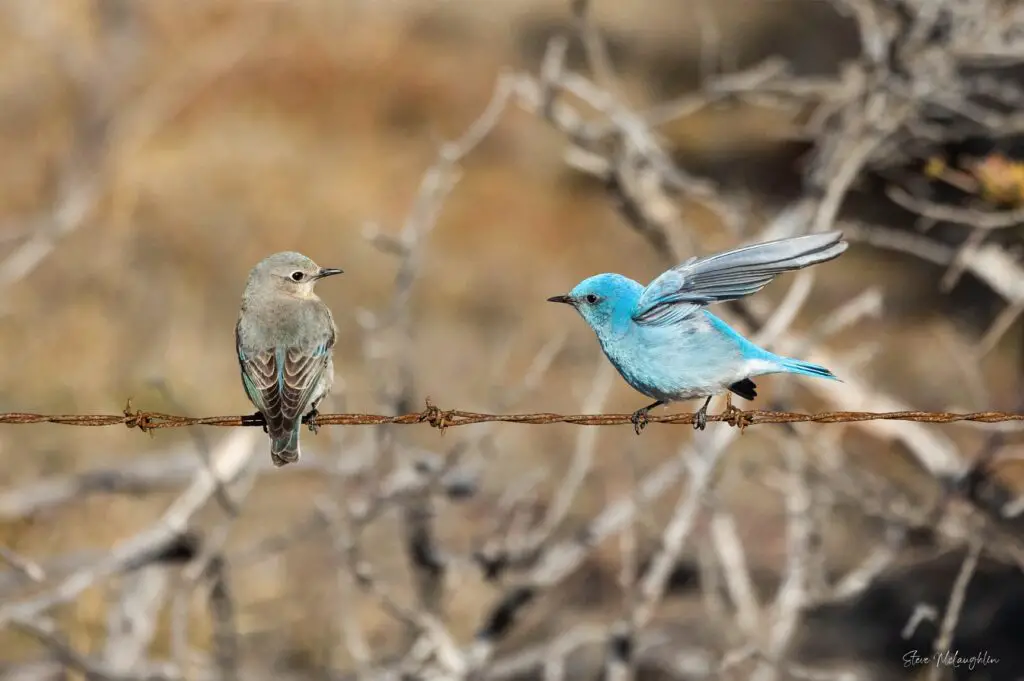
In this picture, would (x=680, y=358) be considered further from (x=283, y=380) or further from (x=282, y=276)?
(x=282, y=276)

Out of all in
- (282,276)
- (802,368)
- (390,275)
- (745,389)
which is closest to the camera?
(802,368)

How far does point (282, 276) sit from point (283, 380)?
65cm

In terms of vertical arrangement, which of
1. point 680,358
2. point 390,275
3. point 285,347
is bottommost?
point 680,358

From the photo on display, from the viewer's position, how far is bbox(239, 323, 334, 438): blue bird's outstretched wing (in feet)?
16.3

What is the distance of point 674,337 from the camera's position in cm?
435

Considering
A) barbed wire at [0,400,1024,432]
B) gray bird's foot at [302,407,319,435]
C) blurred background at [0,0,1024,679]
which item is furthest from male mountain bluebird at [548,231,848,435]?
blurred background at [0,0,1024,679]

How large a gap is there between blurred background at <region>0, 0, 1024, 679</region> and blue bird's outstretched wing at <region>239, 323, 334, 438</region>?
3886 millimetres

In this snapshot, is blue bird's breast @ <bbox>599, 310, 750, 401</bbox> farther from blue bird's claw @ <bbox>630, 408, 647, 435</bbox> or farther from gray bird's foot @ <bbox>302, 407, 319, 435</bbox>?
gray bird's foot @ <bbox>302, 407, 319, 435</bbox>

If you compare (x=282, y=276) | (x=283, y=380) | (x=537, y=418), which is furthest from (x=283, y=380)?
(x=537, y=418)

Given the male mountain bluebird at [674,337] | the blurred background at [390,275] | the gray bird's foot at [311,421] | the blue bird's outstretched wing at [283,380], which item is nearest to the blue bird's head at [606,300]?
the male mountain bluebird at [674,337]

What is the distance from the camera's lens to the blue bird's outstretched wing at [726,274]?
3.65 metres

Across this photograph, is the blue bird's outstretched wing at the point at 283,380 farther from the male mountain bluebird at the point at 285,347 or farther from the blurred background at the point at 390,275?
the blurred background at the point at 390,275

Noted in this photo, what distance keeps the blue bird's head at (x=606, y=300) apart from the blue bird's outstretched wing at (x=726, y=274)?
0.06 meters

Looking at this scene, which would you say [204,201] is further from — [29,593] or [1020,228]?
[1020,228]
